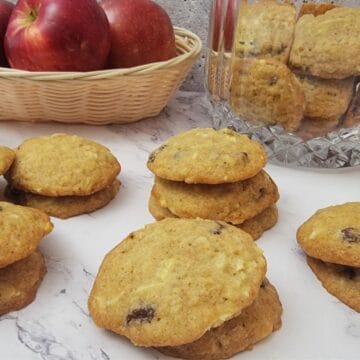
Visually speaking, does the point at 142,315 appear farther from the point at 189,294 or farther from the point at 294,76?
the point at 294,76

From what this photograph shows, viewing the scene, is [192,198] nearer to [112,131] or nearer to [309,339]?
[309,339]

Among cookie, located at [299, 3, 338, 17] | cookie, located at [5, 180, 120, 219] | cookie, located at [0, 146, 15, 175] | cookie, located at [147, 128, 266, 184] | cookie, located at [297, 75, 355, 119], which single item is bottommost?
cookie, located at [5, 180, 120, 219]

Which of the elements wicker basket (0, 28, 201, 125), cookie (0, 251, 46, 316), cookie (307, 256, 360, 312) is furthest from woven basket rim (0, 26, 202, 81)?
cookie (307, 256, 360, 312)

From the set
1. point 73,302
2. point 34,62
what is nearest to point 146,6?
point 34,62

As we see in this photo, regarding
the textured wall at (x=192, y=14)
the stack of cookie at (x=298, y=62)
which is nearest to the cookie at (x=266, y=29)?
the stack of cookie at (x=298, y=62)

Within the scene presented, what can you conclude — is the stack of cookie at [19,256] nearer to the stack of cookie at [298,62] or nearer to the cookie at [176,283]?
the cookie at [176,283]

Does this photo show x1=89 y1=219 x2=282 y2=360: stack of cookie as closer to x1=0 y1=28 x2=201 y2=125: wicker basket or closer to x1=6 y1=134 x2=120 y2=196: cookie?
x1=6 y1=134 x2=120 y2=196: cookie
